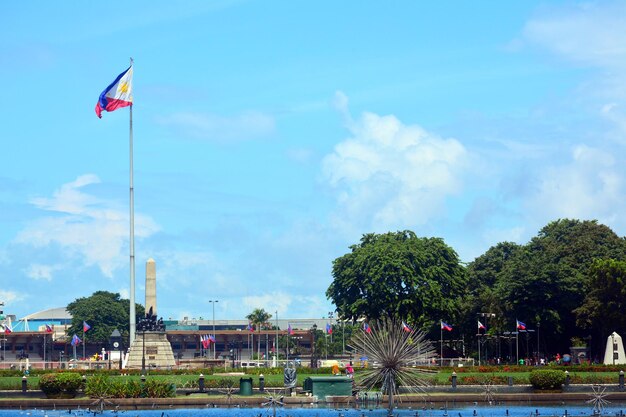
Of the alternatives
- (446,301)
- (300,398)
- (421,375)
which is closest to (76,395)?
(300,398)

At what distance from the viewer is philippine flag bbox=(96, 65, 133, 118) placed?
88.9m

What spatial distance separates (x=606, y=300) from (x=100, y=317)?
351ft

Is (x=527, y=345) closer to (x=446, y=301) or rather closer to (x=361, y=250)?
(x=446, y=301)

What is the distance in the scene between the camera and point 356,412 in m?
56.6

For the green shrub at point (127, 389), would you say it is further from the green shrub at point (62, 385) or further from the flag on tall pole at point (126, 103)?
the flag on tall pole at point (126, 103)

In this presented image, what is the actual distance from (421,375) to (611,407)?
11888mm

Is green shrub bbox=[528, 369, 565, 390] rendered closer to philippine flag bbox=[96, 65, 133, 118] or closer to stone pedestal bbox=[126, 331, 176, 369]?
stone pedestal bbox=[126, 331, 176, 369]

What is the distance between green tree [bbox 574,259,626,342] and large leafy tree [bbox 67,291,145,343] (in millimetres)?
98546

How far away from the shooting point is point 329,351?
644ft

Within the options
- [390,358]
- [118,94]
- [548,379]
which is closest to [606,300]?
[548,379]

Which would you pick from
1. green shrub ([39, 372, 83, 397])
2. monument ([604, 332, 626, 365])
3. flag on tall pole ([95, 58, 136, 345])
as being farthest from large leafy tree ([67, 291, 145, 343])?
green shrub ([39, 372, 83, 397])

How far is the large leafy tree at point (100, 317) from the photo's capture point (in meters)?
183

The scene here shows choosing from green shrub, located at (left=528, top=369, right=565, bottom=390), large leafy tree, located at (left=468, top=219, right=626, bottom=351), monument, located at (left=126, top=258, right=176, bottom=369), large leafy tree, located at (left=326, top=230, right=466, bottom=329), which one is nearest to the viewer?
green shrub, located at (left=528, top=369, right=565, bottom=390)

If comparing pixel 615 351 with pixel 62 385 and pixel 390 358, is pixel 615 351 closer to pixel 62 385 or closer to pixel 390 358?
pixel 390 358
